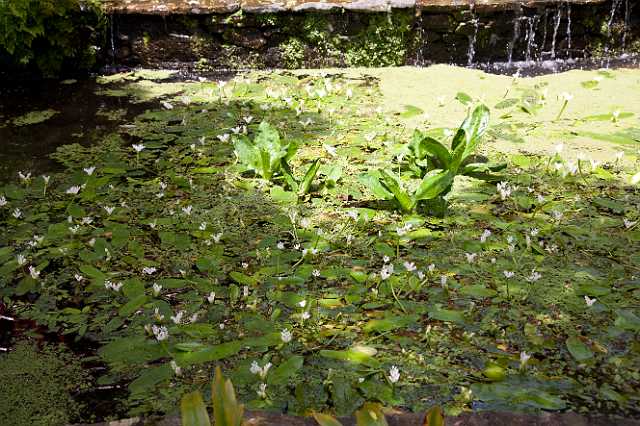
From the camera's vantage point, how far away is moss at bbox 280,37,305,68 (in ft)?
20.2

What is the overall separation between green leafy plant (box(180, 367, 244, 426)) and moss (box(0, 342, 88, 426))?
2.09 ft

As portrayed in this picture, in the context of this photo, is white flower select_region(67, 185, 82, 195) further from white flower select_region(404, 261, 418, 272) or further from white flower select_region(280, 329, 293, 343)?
white flower select_region(404, 261, 418, 272)

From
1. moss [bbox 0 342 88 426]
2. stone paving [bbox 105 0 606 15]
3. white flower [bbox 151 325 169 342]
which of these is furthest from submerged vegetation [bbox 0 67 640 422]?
stone paving [bbox 105 0 606 15]

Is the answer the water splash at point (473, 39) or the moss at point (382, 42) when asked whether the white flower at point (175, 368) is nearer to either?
the moss at point (382, 42)

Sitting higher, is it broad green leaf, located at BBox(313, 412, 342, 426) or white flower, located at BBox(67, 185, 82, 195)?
white flower, located at BBox(67, 185, 82, 195)

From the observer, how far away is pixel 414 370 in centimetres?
243

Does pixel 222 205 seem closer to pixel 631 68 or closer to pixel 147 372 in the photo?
pixel 147 372

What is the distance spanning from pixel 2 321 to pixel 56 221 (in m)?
0.93

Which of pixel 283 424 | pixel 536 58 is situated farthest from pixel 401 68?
pixel 283 424

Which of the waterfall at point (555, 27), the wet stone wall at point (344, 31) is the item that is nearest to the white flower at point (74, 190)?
the wet stone wall at point (344, 31)

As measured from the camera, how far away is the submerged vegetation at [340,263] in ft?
7.87

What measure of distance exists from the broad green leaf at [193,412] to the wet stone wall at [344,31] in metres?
4.81

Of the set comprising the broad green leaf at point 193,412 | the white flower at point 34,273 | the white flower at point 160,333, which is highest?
the broad green leaf at point 193,412

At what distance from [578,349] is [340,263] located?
1.20m
